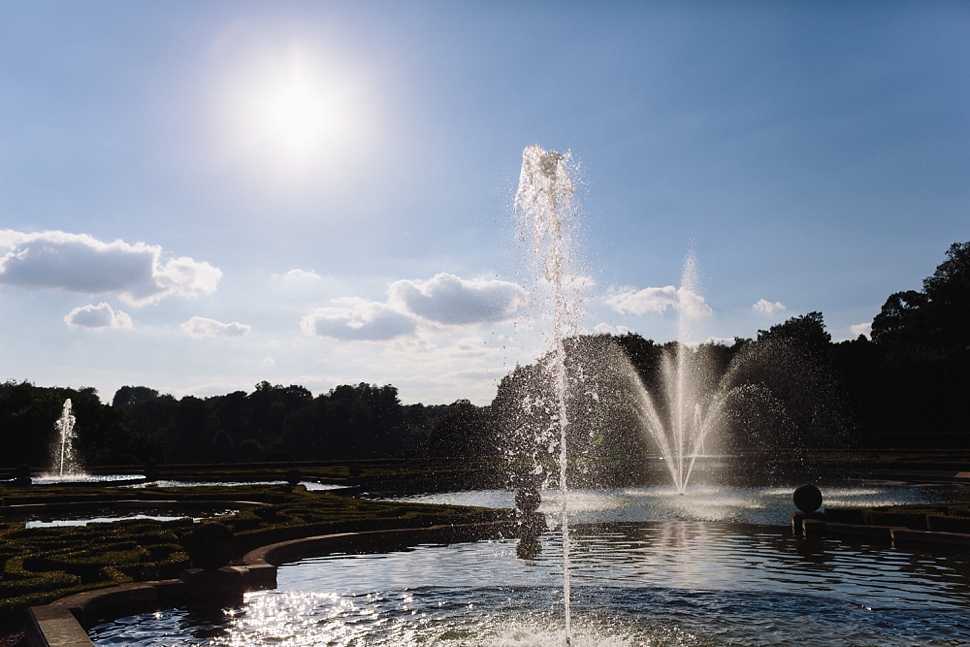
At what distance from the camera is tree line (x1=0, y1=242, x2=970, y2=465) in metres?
51.4

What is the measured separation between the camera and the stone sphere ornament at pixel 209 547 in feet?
31.1

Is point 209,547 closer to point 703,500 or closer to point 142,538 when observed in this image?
point 142,538

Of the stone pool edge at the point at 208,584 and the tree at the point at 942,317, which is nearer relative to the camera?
the stone pool edge at the point at 208,584

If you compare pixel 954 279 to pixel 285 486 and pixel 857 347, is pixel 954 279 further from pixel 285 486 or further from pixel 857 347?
pixel 285 486

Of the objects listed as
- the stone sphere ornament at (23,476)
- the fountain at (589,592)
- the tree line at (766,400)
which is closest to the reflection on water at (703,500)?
the fountain at (589,592)

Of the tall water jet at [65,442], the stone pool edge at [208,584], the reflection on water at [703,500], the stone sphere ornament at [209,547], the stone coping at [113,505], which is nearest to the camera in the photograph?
the stone pool edge at [208,584]

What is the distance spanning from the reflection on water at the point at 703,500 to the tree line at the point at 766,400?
2357 centimetres

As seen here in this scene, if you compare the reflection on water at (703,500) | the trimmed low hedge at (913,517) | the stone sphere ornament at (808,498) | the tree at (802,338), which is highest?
the tree at (802,338)

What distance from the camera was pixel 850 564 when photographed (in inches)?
440

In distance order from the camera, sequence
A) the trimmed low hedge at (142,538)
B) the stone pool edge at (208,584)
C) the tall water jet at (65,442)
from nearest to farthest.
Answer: the stone pool edge at (208,584), the trimmed low hedge at (142,538), the tall water jet at (65,442)

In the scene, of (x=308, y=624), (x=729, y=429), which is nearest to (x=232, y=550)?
(x=308, y=624)

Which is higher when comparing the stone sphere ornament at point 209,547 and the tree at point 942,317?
the tree at point 942,317

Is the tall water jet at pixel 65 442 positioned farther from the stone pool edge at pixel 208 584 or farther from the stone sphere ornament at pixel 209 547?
the stone sphere ornament at pixel 209 547

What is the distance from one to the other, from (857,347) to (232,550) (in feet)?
206
